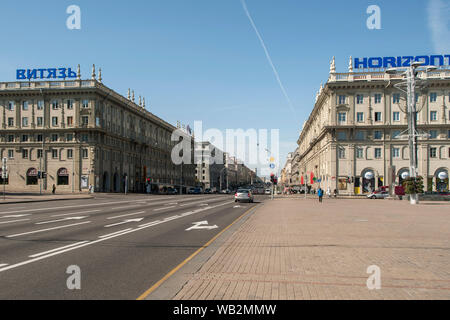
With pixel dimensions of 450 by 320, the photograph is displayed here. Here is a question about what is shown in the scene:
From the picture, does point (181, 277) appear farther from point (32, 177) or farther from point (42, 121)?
point (32, 177)

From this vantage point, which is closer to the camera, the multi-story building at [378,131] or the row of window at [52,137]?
the multi-story building at [378,131]

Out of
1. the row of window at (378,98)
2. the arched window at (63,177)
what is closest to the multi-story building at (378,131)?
the row of window at (378,98)

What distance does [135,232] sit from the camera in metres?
13.5

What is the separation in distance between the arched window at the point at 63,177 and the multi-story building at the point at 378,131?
46511mm

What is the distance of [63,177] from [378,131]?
5612 centimetres

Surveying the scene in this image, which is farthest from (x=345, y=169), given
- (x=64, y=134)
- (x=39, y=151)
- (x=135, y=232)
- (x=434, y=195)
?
(x=135, y=232)

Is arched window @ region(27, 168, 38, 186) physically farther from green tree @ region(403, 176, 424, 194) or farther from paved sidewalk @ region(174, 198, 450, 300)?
paved sidewalk @ region(174, 198, 450, 300)

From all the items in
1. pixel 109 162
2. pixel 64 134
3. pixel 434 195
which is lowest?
pixel 434 195

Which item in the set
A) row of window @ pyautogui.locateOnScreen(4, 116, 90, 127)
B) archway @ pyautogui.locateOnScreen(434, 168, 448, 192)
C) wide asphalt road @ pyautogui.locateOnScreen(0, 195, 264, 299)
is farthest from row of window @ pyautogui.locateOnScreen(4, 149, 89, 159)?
archway @ pyautogui.locateOnScreen(434, 168, 448, 192)

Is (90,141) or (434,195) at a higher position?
(90,141)

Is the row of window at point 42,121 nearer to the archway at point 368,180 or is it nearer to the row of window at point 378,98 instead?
the row of window at point 378,98

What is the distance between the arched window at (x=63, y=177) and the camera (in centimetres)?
6712

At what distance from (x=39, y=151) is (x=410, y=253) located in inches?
2762
